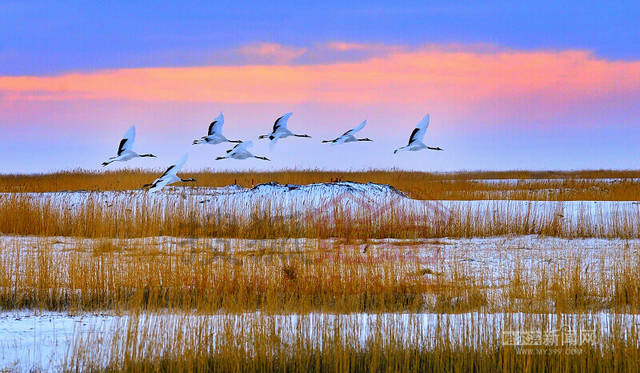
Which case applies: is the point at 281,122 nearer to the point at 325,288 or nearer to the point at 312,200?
the point at 312,200

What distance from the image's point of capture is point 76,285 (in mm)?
6762

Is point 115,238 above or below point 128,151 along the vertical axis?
below

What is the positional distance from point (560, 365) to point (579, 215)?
746 cm

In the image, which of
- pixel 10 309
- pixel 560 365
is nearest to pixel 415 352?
pixel 560 365

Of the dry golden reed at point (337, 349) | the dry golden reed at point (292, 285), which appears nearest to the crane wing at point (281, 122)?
the dry golden reed at point (292, 285)

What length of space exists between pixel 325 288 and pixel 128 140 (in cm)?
391

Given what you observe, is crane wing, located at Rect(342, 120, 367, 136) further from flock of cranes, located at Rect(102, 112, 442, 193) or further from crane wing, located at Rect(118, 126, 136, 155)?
crane wing, located at Rect(118, 126, 136, 155)

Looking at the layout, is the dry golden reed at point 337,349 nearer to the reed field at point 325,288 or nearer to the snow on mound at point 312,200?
the reed field at point 325,288

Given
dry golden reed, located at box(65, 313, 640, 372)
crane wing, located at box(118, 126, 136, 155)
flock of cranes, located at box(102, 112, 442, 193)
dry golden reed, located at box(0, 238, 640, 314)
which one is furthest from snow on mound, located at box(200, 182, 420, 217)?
dry golden reed, located at box(65, 313, 640, 372)

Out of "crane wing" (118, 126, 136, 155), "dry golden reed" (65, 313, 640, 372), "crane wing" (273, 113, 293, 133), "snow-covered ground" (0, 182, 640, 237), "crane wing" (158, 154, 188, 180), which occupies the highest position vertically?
"crane wing" (273, 113, 293, 133)

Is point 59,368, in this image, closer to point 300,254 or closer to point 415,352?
point 415,352

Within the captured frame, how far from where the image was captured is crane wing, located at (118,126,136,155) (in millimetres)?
8742

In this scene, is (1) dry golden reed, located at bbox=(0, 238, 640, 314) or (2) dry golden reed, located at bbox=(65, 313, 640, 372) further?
(1) dry golden reed, located at bbox=(0, 238, 640, 314)

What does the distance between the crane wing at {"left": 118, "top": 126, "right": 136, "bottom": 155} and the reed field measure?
1.37 meters
